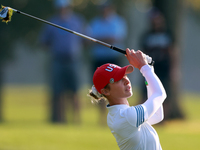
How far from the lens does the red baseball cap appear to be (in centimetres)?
391

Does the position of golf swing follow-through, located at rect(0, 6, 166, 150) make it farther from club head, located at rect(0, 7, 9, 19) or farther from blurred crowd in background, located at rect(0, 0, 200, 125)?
blurred crowd in background, located at rect(0, 0, 200, 125)

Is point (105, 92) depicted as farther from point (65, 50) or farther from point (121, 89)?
point (65, 50)

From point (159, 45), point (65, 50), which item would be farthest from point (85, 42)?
point (159, 45)

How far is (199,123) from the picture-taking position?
39.1ft

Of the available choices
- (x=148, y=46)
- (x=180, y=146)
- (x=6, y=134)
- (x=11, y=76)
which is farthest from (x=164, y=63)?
(x=11, y=76)

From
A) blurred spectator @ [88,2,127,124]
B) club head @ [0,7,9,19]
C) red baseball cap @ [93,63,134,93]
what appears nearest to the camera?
red baseball cap @ [93,63,134,93]

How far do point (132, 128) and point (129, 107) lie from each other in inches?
6.6

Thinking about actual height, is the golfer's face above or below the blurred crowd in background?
below

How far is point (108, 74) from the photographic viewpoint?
396 cm

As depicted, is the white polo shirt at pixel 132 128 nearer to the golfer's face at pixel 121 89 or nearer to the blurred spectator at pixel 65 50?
the golfer's face at pixel 121 89

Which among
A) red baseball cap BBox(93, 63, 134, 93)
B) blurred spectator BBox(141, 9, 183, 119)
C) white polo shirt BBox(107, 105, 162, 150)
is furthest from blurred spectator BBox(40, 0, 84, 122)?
white polo shirt BBox(107, 105, 162, 150)

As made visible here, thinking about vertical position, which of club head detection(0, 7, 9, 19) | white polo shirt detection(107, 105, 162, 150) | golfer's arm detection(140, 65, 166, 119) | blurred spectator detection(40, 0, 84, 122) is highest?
blurred spectator detection(40, 0, 84, 122)

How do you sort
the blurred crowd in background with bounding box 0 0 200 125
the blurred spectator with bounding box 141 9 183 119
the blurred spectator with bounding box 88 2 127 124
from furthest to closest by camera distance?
the blurred spectator with bounding box 141 9 183 119 → the blurred crowd in background with bounding box 0 0 200 125 → the blurred spectator with bounding box 88 2 127 124

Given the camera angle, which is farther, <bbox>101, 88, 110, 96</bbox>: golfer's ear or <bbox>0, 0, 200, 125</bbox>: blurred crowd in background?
<bbox>0, 0, 200, 125</bbox>: blurred crowd in background
